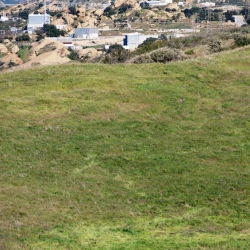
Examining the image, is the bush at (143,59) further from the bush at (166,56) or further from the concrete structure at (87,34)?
the concrete structure at (87,34)

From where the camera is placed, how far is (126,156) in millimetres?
12969

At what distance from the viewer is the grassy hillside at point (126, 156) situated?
9.79m

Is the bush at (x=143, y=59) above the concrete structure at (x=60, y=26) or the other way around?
above

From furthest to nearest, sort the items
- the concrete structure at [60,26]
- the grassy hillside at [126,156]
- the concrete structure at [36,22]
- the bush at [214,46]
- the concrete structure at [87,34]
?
the concrete structure at [36,22]
the concrete structure at [60,26]
the concrete structure at [87,34]
the bush at [214,46]
the grassy hillside at [126,156]

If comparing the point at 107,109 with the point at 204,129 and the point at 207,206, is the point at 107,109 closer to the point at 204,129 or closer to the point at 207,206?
the point at 204,129

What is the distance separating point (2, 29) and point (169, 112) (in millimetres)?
89288

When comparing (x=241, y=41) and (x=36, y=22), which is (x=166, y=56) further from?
(x=36, y=22)

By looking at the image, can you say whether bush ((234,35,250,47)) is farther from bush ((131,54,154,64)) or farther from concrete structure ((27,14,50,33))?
concrete structure ((27,14,50,33))

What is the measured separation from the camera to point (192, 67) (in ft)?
62.2

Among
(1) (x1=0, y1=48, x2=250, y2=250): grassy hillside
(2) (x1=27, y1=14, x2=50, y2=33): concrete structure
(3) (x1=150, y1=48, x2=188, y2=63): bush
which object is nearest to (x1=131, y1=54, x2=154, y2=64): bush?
(3) (x1=150, y1=48, x2=188, y2=63): bush

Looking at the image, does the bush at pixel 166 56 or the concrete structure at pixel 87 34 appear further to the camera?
the concrete structure at pixel 87 34

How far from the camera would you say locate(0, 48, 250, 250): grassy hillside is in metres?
9.79

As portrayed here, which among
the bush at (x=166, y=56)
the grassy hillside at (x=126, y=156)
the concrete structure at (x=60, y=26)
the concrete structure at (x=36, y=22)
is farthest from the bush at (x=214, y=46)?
the concrete structure at (x=36, y=22)

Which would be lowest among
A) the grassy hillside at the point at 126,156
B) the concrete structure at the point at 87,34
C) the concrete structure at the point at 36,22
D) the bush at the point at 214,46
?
the concrete structure at the point at 36,22
